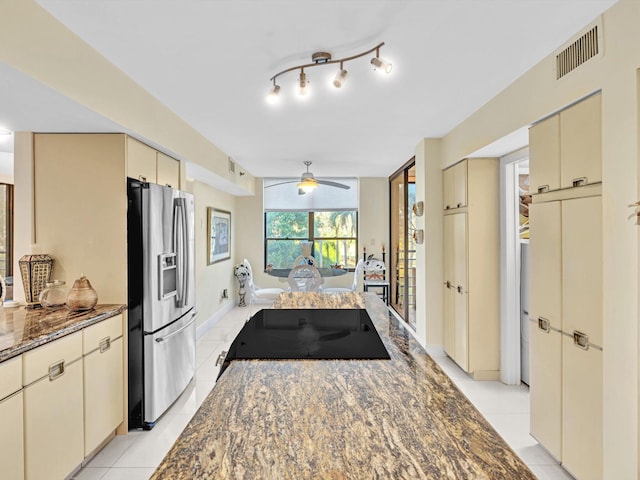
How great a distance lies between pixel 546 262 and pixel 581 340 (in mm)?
Result: 510

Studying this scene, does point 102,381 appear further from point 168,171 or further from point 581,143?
point 581,143

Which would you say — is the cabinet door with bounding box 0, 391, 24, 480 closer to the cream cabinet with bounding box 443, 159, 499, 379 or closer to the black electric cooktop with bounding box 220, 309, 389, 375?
the black electric cooktop with bounding box 220, 309, 389, 375

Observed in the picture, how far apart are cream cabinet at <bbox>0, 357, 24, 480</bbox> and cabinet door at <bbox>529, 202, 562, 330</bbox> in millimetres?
2829

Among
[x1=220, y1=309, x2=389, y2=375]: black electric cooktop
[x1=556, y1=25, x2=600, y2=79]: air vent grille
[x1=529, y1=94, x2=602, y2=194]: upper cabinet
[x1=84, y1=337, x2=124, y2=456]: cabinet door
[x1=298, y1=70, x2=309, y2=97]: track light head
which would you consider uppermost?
[x1=556, y1=25, x2=600, y2=79]: air vent grille

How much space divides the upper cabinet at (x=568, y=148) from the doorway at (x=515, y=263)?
1.03 meters

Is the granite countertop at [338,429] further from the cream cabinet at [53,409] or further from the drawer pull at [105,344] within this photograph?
the drawer pull at [105,344]

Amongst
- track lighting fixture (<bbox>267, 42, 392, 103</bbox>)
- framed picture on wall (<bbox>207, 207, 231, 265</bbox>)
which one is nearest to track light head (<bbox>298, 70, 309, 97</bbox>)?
track lighting fixture (<bbox>267, 42, 392, 103</bbox>)

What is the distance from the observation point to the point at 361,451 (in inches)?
32.2

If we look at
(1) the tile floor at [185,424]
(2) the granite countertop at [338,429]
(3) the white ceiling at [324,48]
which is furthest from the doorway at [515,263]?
(2) the granite countertop at [338,429]

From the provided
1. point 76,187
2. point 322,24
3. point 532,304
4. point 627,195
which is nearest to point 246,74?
point 322,24

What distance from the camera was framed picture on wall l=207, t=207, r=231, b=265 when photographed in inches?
217

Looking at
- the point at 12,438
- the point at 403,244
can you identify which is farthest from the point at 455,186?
the point at 12,438

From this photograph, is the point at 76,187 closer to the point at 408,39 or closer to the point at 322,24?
the point at 322,24

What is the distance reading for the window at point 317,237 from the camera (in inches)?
284
